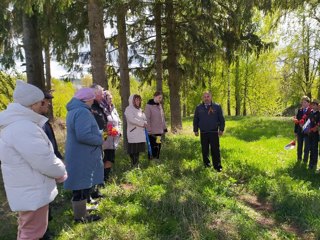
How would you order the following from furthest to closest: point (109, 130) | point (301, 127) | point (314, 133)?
1. point (301, 127)
2. point (314, 133)
3. point (109, 130)

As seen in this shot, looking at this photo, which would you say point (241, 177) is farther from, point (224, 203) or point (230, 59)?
point (230, 59)

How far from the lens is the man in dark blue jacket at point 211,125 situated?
8922mm

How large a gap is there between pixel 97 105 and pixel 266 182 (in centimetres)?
369

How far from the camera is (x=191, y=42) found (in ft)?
48.8

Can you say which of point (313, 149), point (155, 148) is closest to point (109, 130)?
point (155, 148)

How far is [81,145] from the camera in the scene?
536 cm

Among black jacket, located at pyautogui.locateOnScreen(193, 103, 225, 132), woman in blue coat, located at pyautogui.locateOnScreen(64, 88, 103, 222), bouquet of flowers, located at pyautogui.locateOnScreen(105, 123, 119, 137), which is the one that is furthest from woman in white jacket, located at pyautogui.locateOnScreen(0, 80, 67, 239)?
black jacket, located at pyautogui.locateOnScreen(193, 103, 225, 132)

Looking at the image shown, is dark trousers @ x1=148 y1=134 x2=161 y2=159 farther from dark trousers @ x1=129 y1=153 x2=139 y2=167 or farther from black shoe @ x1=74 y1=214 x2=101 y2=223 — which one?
black shoe @ x1=74 y1=214 x2=101 y2=223

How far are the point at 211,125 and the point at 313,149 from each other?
2729mm

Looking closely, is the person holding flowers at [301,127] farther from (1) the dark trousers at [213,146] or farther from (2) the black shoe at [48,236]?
(2) the black shoe at [48,236]

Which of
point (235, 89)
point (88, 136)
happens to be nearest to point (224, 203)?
point (88, 136)

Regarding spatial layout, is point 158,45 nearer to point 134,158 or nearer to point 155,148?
point 155,148

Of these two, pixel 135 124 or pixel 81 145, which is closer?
pixel 81 145

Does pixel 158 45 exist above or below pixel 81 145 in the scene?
above
